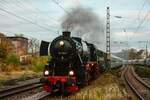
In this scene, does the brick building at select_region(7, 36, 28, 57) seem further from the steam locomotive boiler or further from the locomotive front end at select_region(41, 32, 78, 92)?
the locomotive front end at select_region(41, 32, 78, 92)

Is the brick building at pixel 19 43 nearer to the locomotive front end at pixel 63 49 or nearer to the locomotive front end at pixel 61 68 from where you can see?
the locomotive front end at pixel 63 49

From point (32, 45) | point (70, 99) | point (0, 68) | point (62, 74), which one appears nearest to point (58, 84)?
point (62, 74)

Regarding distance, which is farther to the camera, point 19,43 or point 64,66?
point 19,43

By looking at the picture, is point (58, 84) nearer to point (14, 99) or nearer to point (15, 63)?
point (14, 99)

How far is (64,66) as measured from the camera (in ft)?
66.5

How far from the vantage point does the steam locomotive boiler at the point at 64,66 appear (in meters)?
19.4

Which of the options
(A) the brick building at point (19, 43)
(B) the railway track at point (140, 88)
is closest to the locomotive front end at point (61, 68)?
(B) the railway track at point (140, 88)

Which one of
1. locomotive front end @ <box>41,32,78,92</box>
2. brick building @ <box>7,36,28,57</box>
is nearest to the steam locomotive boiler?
locomotive front end @ <box>41,32,78,92</box>

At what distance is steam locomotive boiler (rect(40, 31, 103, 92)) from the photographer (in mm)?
19438

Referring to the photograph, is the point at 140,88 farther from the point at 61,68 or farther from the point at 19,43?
the point at 19,43

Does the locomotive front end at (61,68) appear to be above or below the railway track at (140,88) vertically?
above

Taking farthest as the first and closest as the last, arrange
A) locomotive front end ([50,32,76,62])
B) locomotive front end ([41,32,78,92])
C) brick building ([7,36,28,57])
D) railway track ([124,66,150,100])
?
brick building ([7,36,28,57]), locomotive front end ([50,32,76,62]), railway track ([124,66,150,100]), locomotive front end ([41,32,78,92])

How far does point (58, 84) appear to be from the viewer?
19344mm

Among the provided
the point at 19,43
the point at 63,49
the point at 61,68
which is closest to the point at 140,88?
the point at 63,49
